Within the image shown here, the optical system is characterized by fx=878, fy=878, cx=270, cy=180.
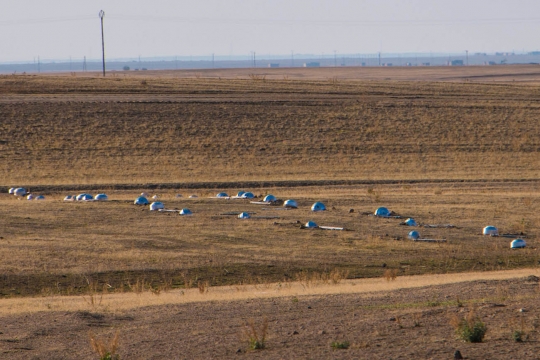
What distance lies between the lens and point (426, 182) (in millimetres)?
35562

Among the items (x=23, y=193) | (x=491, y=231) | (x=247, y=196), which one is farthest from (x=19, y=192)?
(x=491, y=231)

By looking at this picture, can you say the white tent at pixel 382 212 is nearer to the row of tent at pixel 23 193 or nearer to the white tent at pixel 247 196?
the white tent at pixel 247 196

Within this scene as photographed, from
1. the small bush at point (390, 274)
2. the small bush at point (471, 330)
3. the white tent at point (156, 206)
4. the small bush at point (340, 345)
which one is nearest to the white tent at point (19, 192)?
the white tent at point (156, 206)

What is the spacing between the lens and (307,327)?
10.6 metres

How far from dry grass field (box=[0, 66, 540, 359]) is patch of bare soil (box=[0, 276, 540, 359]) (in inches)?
1.8

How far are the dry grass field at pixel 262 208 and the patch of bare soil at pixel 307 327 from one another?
4 centimetres

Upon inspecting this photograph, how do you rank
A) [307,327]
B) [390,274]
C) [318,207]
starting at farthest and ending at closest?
[318,207] < [390,274] < [307,327]

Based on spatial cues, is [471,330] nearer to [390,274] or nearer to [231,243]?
[390,274]

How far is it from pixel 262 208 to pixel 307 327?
1652 centimetres

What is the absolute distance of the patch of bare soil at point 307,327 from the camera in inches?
365

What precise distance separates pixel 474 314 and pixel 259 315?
293 cm

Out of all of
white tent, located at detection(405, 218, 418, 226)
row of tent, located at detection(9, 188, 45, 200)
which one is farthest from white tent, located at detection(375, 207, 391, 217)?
row of tent, located at detection(9, 188, 45, 200)

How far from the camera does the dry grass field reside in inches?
431

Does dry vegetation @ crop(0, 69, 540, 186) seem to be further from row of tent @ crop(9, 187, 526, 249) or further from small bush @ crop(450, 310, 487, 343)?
small bush @ crop(450, 310, 487, 343)
